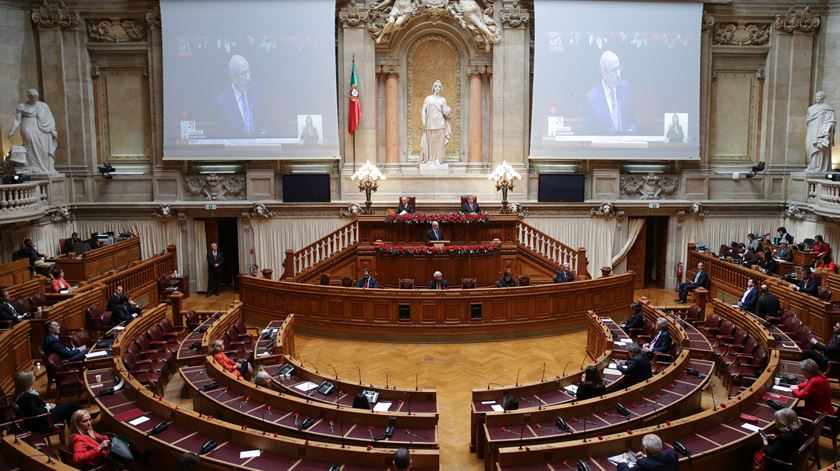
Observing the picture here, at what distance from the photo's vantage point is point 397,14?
1830 cm

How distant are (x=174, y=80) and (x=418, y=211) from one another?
26.5 ft

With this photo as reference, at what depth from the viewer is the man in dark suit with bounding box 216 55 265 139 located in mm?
18531

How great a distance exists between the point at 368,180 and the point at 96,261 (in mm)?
7241

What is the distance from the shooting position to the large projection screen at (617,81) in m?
18.6

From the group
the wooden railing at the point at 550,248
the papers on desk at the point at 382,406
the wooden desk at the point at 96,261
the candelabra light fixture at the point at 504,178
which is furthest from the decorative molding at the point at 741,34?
the wooden desk at the point at 96,261

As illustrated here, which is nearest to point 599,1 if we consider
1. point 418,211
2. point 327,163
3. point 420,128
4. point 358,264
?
point 420,128

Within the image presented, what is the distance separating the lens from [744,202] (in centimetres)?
1906

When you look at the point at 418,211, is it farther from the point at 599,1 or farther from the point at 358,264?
the point at 599,1

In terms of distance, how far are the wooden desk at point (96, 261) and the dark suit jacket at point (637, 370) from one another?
484 inches

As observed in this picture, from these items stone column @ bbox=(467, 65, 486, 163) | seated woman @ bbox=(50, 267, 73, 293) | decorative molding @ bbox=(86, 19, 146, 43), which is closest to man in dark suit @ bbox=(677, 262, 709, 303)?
stone column @ bbox=(467, 65, 486, 163)

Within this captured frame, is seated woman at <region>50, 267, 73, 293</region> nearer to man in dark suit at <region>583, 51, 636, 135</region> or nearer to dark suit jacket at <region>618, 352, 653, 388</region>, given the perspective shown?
dark suit jacket at <region>618, 352, 653, 388</region>

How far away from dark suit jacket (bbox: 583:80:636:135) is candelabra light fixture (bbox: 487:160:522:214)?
284cm

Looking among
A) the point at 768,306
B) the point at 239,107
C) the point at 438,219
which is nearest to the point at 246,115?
the point at 239,107

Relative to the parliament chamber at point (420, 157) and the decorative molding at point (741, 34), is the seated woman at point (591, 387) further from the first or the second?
the decorative molding at point (741, 34)
